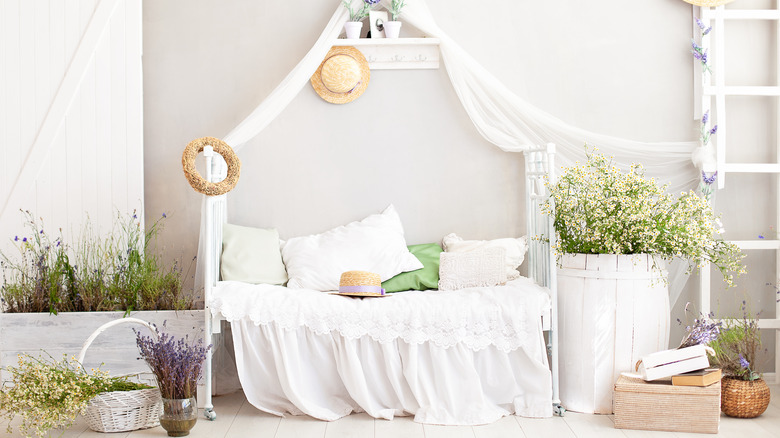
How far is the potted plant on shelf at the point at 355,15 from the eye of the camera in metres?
3.65

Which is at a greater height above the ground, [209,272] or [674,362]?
[209,272]

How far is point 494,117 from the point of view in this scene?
3.72 metres

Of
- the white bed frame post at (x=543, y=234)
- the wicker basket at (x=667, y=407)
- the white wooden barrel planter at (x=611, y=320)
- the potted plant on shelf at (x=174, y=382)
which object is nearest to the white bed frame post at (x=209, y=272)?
the potted plant on shelf at (x=174, y=382)

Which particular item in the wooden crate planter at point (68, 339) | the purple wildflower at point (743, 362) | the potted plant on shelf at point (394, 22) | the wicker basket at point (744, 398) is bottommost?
the wicker basket at point (744, 398)

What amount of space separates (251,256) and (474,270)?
3.50ft

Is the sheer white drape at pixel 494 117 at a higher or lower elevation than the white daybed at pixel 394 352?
higher

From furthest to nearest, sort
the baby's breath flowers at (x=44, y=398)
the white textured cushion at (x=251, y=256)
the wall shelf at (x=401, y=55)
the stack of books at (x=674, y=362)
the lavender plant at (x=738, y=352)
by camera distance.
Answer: the wall shelf at (x=401, y=55)
the white textured cushion at (x=251, y=256)
the lavender plant at (x=738, y=352)
the stack of books at (x=674, y=362)
the baby's breath flowers at (x=44, y=398)

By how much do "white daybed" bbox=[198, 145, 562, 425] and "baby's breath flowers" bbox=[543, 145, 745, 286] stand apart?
0.90 feet

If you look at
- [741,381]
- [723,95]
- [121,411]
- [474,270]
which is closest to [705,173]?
[723,95]

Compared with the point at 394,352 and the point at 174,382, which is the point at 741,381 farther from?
the point at 174,382

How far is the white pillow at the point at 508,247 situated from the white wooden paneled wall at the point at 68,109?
1723mm

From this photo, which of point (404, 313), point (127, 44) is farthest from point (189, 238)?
point (404, 313)

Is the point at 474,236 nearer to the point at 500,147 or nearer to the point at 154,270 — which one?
the point at 500,147

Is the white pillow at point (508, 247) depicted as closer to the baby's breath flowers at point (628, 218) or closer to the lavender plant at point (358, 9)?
the baby's breath flowers at point (628, 218)
